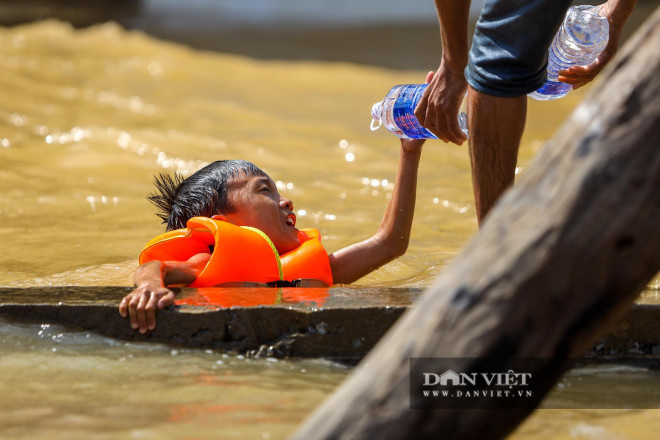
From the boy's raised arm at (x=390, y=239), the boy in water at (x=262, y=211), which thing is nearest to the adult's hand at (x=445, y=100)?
the boy in water at (x=262, y=211)

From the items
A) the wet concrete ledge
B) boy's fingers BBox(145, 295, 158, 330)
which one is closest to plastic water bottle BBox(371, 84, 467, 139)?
the wet concrete ledge

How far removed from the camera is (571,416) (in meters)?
2.00

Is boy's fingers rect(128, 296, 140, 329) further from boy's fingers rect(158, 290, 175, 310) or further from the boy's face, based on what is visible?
the boy's face

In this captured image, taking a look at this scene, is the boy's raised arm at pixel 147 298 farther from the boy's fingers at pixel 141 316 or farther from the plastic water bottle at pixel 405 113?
the plastic water bottle at pixel 405 113

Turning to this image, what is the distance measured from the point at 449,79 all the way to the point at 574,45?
1187 millimetres

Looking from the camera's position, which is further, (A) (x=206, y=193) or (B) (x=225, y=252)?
(A) (x=206, y=193)

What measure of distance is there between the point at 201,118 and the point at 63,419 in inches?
216

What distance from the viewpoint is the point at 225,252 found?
9.55 feet

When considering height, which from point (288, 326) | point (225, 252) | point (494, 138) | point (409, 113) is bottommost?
point (288, 326)

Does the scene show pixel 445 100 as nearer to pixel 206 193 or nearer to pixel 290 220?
pixel 290 220

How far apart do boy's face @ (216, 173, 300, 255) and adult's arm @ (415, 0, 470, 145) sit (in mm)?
726

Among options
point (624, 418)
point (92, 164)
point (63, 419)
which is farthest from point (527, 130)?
point (63, 419)

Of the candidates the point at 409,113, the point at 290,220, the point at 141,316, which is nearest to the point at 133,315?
the point at 141,316

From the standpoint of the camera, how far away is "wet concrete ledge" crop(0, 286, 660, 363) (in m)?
2.39
